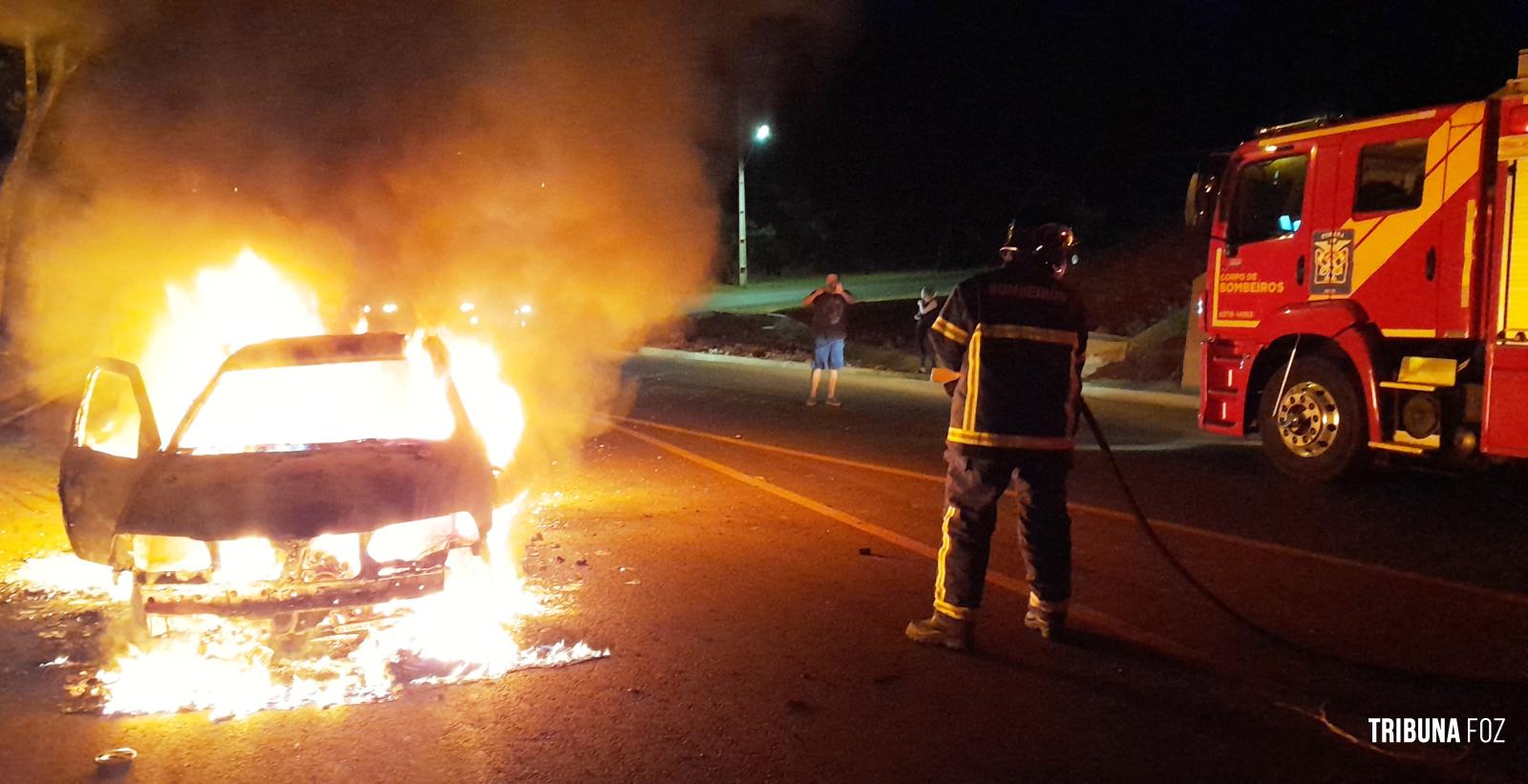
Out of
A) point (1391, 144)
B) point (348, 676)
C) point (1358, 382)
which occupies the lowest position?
point (348, 676)

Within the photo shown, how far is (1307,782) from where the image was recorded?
3.57 meters

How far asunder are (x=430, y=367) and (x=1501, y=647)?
503 centimetres

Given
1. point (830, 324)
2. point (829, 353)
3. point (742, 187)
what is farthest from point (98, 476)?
point (742, 187)

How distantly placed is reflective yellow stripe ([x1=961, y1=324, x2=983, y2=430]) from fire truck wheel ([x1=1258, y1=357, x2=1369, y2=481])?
189 inches

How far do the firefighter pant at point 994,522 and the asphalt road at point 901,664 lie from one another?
10.3 inches


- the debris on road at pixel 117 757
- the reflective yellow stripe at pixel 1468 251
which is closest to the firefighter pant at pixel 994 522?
the debris on road at pixel 117 757

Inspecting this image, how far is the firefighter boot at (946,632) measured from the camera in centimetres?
478

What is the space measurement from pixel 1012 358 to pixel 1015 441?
0.33 m

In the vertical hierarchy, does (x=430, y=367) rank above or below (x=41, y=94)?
below

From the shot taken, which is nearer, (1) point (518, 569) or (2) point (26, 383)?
(1) point (518, 569)

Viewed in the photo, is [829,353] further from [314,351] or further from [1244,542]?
[314,351]

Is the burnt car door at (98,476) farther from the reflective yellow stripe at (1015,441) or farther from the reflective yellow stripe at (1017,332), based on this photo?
the reflective yellow stripe at (1017,332)

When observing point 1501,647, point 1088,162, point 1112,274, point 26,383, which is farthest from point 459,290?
point 1088,162

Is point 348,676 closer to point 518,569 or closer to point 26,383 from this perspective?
point 518,569
